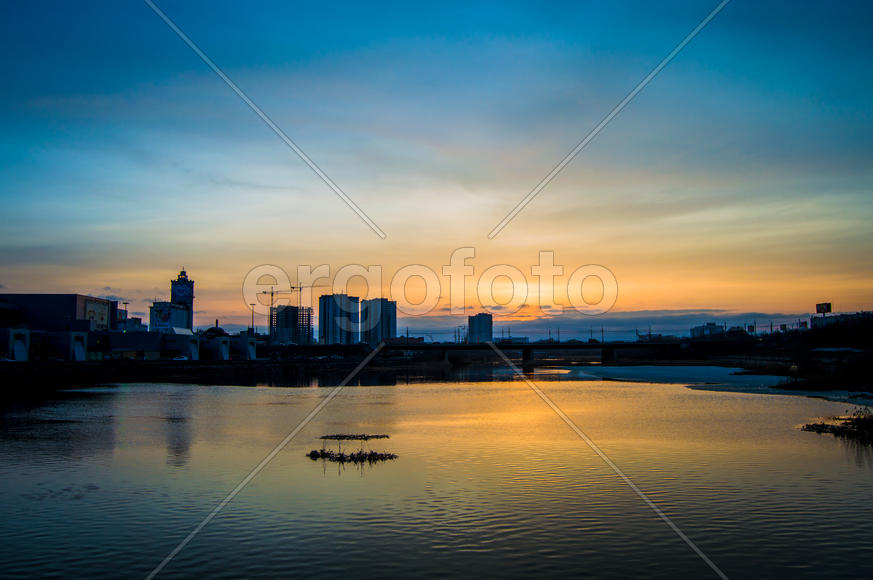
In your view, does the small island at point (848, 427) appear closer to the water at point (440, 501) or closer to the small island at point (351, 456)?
the water at point (440, 501)

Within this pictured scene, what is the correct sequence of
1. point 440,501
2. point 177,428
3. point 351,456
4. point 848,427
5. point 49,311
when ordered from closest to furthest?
point 440,501 < point 351,456 < point 848,427 < point 177,428 < point 49,311

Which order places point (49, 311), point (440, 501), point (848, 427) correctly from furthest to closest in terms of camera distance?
point (49, 311) < point (848, 427) < point (440, 501)

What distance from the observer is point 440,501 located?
26688 mm

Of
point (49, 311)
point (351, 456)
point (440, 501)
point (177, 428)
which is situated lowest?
point (177, 428)

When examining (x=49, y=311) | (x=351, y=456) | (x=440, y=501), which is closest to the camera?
(x=440, y=501)

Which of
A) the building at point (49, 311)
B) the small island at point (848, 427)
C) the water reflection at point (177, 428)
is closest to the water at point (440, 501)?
the water reflection at point (177, 428)

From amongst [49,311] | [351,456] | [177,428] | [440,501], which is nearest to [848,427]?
[440,501]

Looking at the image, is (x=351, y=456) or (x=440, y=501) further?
(x=351, y=456)

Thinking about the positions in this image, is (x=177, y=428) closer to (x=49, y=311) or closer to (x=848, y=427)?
(x=848, y=427)

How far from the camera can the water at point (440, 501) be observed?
19.5m

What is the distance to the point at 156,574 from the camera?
60.3ft

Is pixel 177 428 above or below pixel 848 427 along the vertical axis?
below

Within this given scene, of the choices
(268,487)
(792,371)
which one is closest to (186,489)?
(268,487)

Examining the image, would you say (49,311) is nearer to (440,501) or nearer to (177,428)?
(177,428)
